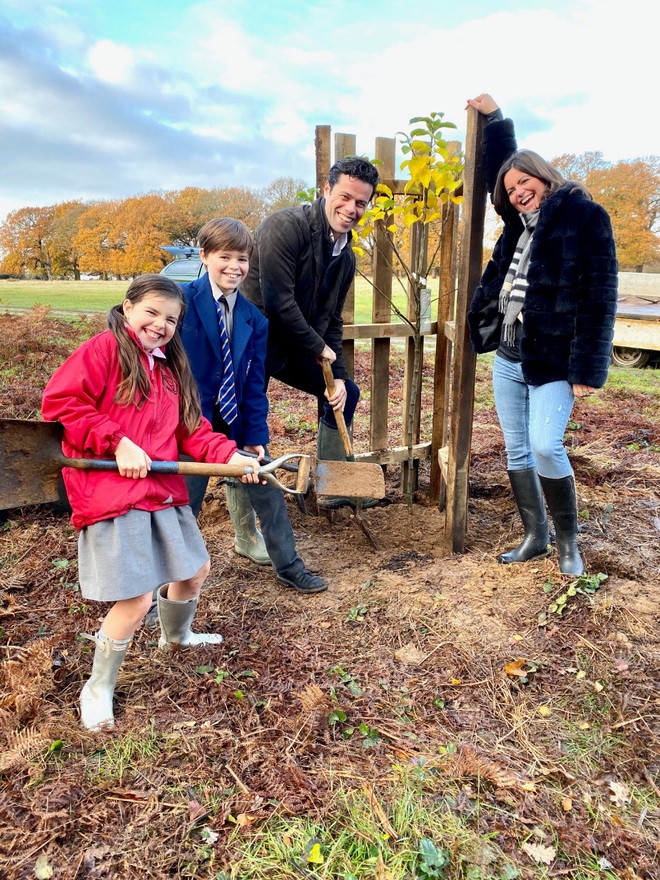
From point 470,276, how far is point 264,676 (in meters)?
2.23

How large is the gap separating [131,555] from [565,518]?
2.13 metres

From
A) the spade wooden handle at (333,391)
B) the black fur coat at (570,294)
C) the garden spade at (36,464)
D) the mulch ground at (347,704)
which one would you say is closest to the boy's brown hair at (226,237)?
the spade wooden handle at (333,391)

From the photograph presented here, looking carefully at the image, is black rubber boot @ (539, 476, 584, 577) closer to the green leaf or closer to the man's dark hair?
the man's dark hair

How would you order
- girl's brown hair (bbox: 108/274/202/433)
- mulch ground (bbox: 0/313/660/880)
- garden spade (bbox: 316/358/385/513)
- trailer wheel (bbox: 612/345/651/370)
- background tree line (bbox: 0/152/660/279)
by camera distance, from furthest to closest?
background tree line (bbox: 0/152/660/279)
trailer wheel (bbox: 612/345/651/370)
garden spade (bbox: 316/358/385/513)
girl's brown hair (bbox: 108/274/202/433)
mulch ground (bbox: 0/313/660/880)

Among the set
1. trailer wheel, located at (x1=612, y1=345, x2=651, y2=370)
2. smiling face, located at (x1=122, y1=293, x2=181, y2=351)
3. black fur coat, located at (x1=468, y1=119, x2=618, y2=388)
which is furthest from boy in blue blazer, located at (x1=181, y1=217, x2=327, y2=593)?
trailer wheel, located at (x1=612, y1=345, x2=651, y2=370)

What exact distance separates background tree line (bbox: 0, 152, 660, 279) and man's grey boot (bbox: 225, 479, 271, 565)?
77.0 ft

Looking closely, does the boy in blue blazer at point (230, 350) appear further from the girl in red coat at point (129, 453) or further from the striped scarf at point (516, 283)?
the striped scarf at point (516, 283)

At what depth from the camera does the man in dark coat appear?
306 cm

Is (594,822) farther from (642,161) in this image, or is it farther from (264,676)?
(642,161)

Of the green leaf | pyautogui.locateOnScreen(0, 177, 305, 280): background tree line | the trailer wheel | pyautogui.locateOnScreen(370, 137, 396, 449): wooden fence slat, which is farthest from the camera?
pyautogui.locateOnScreen(0, 177, 305, 280): background tree line

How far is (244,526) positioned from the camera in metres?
3.68

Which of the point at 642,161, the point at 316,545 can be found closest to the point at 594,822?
the point at 316,545

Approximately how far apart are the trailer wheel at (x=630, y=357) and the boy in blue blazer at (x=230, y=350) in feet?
36.9

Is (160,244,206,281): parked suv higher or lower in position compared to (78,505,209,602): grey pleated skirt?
higher
